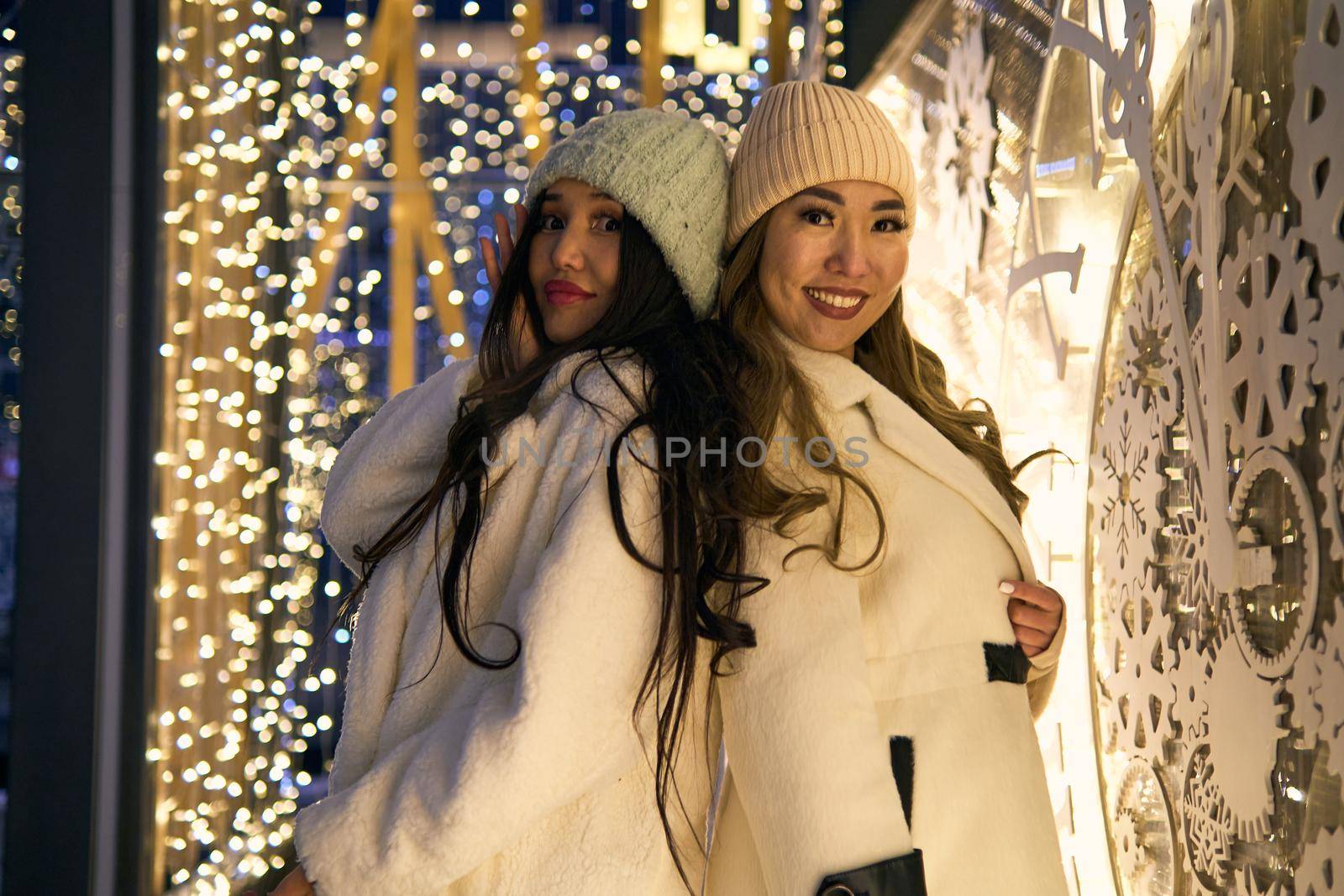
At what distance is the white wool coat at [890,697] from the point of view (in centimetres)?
107

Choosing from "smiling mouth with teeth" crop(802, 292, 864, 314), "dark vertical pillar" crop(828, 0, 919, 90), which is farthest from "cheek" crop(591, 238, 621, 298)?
"dark vertical pillar" crop(828, 0, 919, 90)

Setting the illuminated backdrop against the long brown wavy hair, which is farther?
the long brown wavy hair

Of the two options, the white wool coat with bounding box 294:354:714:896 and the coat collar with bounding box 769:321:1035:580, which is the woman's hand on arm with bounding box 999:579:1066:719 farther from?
the white wool coat with bounding box 294:354:714:896

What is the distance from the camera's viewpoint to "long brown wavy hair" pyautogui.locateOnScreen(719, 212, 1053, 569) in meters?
1.17

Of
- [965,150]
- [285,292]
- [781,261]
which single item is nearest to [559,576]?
[781,261]

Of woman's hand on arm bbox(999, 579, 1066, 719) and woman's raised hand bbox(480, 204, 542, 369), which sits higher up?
woman's raised hand bbox(480, 204, 542, 369)

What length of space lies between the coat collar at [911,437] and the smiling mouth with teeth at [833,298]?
69mm

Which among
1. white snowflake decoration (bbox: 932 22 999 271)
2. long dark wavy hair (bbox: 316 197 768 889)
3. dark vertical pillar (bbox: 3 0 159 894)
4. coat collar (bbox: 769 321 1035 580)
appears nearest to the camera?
long dark wavy hair (bbox: 316 197 768 889)

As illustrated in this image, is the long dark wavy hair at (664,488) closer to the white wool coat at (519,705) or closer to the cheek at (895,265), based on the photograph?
the white wool coat at (519,705)

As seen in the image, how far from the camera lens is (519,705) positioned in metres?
1.05

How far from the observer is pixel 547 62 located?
4.86 metres

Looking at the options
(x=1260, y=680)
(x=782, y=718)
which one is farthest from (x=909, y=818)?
(x=1260, y=680)

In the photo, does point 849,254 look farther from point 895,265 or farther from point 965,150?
point 965,150

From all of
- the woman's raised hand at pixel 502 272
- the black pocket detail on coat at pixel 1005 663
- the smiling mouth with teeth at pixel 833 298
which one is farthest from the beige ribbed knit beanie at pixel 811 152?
the black pocket detail on coat at pixel 1005 663
